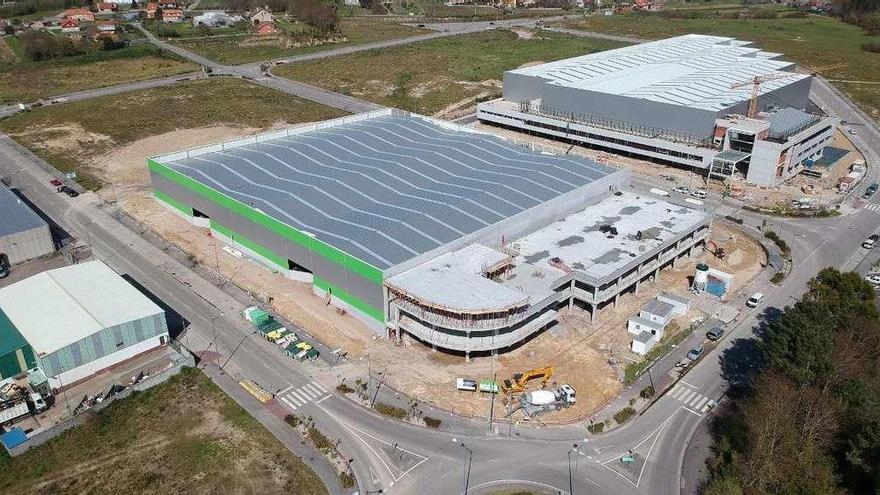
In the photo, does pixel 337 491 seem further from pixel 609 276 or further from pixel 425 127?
pixel 425 127

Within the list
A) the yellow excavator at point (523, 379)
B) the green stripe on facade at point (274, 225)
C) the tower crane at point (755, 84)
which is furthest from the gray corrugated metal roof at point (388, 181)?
the tower crane at point (755, 84)

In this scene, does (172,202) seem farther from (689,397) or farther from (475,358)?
(689,397)

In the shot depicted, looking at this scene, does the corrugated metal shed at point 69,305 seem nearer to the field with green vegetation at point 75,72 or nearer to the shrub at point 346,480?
the shrub at point 346,480

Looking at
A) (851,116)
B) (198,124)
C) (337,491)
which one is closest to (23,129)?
(198,124)

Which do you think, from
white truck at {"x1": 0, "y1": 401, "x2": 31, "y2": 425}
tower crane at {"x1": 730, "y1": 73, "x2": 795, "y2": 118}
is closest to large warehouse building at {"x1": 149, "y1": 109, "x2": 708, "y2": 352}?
white truck at {"x1": 0, "y1": 401, "x2": 31, "y2": 425}

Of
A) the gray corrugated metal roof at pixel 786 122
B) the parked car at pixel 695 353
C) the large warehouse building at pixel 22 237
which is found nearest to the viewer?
the parked car at pixel 695 353
